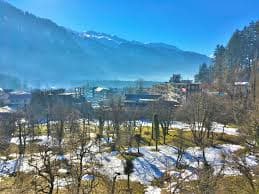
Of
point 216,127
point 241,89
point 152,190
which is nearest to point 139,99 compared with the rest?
point 241,89

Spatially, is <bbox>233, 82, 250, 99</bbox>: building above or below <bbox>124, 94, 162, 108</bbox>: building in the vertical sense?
above

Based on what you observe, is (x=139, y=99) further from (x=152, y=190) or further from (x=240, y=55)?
(x=152, y=190)

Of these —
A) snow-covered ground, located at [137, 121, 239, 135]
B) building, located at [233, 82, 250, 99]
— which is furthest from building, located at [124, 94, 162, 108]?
building, located at [233, 82, 250, 99]

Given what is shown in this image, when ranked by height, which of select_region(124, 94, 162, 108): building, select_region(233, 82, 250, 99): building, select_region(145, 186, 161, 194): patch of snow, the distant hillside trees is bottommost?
select_region(145, 186, 161, 194): patch of snow

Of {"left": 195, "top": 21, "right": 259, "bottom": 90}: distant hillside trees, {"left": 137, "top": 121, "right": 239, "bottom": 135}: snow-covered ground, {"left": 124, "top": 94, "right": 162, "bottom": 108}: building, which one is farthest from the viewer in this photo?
{"left": 195, "top": 21, "right": 259, "bottom": 90}: distant hillside trees

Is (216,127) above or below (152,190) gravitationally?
above

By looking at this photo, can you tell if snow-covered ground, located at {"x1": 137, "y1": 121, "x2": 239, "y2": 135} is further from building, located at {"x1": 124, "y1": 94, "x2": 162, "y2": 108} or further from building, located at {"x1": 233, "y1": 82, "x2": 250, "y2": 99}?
building, located at {"x1": 124, "y1": 94, "x2": 162, "y2": 108}

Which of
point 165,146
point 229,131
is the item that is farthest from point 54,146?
point 229,131

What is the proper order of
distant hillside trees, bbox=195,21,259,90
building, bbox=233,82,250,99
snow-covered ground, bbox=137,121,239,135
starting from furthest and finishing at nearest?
distant hillside trees, bbox=195,21,259,90, building, bbox=233,82,250,99, snow-covered ground, bbox=137,121,239,135

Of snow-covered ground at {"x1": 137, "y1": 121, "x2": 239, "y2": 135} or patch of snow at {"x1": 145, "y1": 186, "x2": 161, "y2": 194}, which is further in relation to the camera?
snow-covered ground at {"x1": 137, "y1": 121, "x2": 239, "y2": 135}

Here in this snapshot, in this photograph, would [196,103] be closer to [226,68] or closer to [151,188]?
[151,188]

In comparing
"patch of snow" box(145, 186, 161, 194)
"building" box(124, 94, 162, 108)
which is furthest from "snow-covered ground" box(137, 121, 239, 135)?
"patch of snow" box(145, 186, 161, 194)

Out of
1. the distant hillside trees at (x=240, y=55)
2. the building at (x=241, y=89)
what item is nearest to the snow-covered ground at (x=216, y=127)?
the building at (x=241, y=89)

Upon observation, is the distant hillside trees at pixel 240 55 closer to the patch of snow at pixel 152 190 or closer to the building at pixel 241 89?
the building at pixel 241 89
